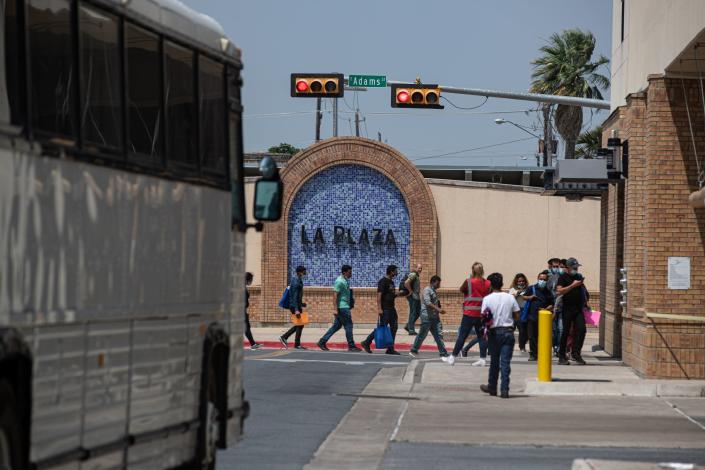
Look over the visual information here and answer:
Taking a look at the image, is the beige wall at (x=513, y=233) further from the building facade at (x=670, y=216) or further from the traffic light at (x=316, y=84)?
the building facade at (x=670, y=216)

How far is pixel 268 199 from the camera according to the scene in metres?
11.5

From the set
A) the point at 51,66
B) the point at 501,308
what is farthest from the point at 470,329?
the point at 51,66

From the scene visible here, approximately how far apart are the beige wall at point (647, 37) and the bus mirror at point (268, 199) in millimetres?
8499

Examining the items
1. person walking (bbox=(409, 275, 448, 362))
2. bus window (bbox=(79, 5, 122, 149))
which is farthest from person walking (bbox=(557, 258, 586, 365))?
bus window (bbox=(79, 5, 122, 149))

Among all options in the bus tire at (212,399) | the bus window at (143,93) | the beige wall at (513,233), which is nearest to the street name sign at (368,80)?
the beige wall at (513,233)

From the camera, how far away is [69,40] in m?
8.50

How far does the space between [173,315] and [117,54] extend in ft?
6.13

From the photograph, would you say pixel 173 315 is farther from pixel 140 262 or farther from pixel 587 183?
pixel 587 183

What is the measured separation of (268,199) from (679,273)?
40.7ft

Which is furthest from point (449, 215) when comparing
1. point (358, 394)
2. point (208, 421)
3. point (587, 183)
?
point (208, 421)

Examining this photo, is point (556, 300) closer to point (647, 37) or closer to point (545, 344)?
point (647, 37)

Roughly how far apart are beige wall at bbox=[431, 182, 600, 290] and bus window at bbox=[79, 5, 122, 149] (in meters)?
34.6

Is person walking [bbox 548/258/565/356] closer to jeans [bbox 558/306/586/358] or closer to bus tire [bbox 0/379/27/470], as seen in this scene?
jeans [bbox 558/306/586/358]

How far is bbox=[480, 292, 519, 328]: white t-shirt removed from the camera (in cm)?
2066
